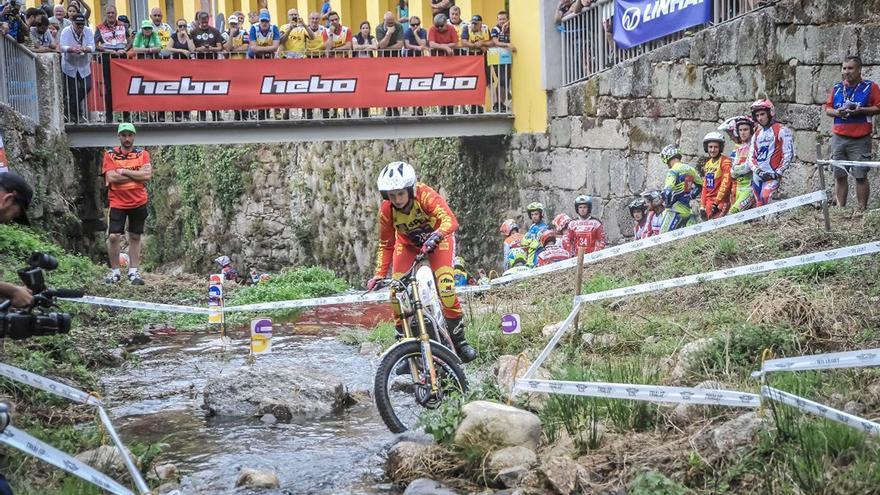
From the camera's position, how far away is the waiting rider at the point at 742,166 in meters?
12.4

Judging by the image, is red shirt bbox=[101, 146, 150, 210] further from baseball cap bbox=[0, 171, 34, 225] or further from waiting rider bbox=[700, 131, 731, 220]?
baseball cap bbox=[0, 171, 34, 225]

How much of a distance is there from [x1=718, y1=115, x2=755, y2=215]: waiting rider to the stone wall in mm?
780

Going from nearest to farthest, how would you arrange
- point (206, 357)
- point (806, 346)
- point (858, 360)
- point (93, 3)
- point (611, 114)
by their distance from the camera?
point (858, 360)
point (806, 346)
point (206, 357)
point (611, 114)
point (93, 3)

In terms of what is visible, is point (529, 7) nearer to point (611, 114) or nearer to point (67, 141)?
point (611, 114)

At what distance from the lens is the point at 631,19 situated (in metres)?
16.6

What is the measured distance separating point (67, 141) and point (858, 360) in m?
15.0

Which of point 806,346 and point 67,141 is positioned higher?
point 67,141

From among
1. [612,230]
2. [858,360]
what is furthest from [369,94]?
[858,360]

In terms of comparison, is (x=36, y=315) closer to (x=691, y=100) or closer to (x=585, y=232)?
(x=585, y=232)

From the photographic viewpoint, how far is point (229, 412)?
8.46 m

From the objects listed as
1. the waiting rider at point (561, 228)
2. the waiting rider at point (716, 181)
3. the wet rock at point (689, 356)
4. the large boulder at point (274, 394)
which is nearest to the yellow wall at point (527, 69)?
the waiting rider at point (561, 228)

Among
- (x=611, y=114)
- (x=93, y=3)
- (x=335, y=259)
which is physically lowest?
(x=335, y=259)

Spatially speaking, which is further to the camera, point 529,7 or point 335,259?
point 335,259

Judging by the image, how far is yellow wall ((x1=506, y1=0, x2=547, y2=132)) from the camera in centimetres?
1973
